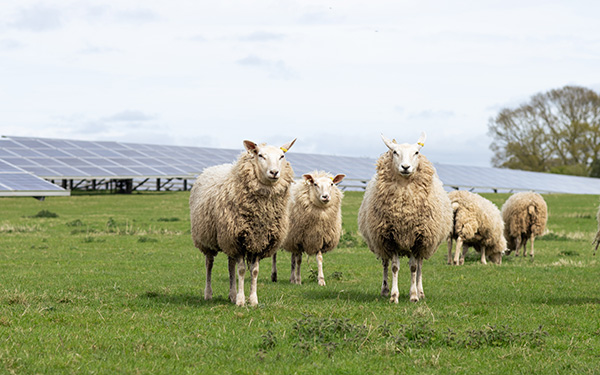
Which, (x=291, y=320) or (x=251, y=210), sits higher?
(x=251, y=210)

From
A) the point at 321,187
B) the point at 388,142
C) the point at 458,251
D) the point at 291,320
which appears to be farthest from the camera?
the point at 458,251

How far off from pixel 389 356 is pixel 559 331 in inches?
101

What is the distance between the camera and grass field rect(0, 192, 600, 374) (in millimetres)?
6469

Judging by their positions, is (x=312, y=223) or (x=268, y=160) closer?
(x=268, y=160)

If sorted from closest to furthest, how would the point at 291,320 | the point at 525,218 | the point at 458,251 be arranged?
the point at 291,320 < the point at 458,251 < the point at 525,218

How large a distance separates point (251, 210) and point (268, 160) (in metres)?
0.80

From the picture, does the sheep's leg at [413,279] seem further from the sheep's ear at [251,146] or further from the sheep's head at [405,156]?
the sheep's ear at [251,146]

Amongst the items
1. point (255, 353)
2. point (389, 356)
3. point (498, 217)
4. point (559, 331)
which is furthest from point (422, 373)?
point (498, 217)

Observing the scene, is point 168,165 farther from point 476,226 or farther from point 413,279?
point 413,279

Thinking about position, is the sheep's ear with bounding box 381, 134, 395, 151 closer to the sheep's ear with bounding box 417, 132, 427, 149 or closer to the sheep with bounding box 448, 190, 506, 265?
the sheep's ear with bounding box 417, 132, 427, 149

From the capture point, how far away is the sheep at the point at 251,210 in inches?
387

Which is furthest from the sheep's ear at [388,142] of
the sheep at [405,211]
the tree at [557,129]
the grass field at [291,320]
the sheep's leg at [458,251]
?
the tree at [557,129]

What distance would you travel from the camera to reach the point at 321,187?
42.8ft

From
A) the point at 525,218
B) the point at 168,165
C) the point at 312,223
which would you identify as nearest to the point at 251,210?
the point at 312,223
